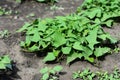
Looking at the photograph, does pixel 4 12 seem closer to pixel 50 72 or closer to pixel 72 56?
pixel 72 56

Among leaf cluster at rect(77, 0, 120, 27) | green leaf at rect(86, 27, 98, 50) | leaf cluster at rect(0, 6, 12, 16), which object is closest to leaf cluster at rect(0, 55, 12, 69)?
green leaf at rect(86, 27, 98, 50)

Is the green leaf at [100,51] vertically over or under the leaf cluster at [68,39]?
under

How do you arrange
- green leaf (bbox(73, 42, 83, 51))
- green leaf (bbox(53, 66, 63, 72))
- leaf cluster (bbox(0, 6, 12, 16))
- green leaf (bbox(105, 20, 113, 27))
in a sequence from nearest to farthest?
green leaf (bbox(53, 66, 63, 72)), green leaf (bbox(73, 42, 83, 51)), green leaf (bbox(105, 20, 113, 27)), leaf cluster (bbox(0, 6, 12, 16))

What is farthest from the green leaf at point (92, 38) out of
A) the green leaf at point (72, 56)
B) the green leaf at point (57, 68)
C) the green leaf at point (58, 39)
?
the green leaf at point (57, 68)

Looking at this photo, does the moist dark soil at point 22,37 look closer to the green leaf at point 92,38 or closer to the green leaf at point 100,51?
the green leaf at point 100,51

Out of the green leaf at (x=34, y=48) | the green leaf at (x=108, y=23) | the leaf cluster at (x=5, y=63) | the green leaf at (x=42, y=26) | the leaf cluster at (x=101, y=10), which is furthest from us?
the leaf cluster at (x=101, y=10)

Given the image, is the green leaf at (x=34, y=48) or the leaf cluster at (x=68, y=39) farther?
the green leaf at (x=34, y=48)

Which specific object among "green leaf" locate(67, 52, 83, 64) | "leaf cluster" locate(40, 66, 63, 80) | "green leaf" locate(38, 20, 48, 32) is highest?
"green leaf" locate(38, 20, 48, 32)

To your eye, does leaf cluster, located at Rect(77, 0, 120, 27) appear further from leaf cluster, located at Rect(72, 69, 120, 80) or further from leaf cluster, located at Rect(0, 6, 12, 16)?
leaf cluster, located at Rect(0, 6, 12, 16)
